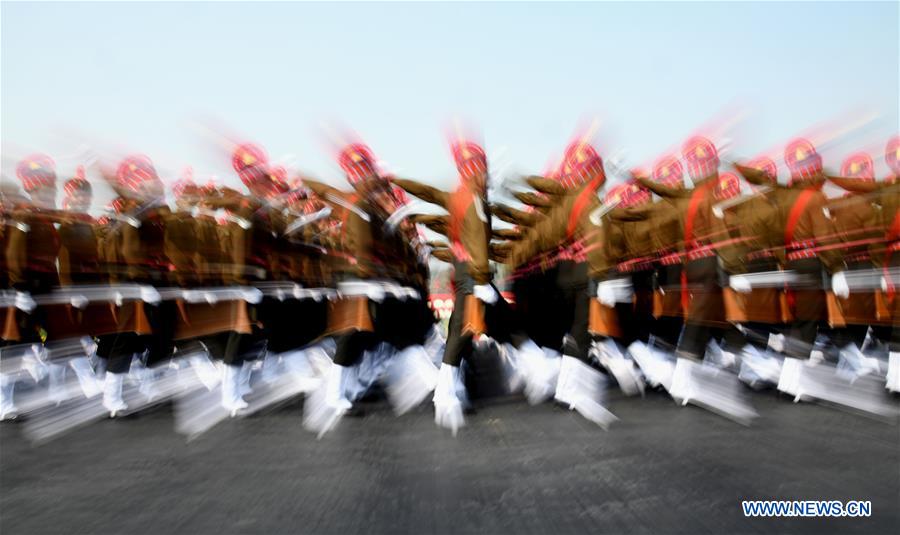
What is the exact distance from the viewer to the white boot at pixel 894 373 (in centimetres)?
584

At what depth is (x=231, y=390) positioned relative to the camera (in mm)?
5812

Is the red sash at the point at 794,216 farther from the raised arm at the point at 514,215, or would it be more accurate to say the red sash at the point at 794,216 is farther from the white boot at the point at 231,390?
the white boot at the point at 231,390

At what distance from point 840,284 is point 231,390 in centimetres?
513

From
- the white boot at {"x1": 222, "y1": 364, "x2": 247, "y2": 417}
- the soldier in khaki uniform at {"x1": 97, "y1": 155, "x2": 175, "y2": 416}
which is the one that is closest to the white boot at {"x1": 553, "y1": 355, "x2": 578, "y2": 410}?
the white boot at {"x1": 222, "y1": 364, "x2": 247, "y2": 417}

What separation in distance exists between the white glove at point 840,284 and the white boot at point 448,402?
11.0 feet

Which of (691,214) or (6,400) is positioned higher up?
(691,214)

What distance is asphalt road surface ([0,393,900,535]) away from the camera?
9.41ft

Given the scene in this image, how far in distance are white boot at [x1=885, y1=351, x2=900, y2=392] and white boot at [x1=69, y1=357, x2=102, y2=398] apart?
6882mm

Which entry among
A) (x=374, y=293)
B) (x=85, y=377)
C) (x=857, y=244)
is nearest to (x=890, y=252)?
(x=857, y=244)

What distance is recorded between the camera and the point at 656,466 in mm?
3674

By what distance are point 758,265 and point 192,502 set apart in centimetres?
501

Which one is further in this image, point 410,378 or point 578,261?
point 410,378

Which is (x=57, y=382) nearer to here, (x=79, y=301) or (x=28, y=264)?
(x=79, y=301)

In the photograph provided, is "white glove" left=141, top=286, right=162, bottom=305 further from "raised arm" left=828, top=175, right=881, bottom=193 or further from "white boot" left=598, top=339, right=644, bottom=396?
"raised arm" left=828, top=175, right=881, bottom=193
